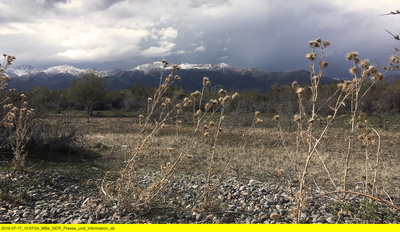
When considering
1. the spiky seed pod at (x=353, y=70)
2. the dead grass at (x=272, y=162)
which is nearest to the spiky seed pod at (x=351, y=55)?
the spiky seed pod at (x=353, y=70)

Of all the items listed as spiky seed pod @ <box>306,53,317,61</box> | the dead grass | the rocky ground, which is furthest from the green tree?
spiky seed pod @ <box>306,53,317,61</box>

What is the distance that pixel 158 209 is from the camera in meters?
4.18

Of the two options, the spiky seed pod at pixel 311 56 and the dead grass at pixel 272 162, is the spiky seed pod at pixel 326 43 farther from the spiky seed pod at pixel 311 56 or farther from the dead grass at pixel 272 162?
the dead grass at pixel 272 162

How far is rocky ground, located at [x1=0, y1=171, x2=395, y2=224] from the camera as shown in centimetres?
369

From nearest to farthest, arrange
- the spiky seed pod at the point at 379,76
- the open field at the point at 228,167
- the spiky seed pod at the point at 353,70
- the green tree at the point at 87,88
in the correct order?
the spiky seed pod at the point at 379,76
the spiky seed pod at the point at 353,70
the open field at the point at 228,167
the green tree at the point at 87,88

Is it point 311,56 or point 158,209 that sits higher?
point 311,56

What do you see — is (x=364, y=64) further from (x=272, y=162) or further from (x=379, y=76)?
(x=272, y=162)

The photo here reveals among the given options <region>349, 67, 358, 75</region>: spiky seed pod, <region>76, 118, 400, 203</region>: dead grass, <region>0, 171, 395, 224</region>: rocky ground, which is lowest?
<region>76, 118, 400, 203</region>: dead grass

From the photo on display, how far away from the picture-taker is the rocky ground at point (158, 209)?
3688mm

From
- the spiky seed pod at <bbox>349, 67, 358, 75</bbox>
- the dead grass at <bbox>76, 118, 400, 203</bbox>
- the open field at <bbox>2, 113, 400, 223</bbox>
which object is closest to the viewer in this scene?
the spiky seed pod at <bbox>349, 67, 358, 75</bbox>

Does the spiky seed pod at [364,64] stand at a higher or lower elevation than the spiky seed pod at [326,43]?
lower

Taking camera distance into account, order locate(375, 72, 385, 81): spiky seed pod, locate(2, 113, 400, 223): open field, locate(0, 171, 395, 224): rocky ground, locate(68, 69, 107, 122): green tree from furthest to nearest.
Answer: locate(68, 69, 107, 122): green tree → locate(2, 113, 400, 223): open field → locate(0, 171, 395, 224): rocky ground → locate(375, 72, 385, 81): spiky seed pod

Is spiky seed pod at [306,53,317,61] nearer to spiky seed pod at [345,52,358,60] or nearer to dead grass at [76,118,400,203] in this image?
spiky seed pod at [345,52,358,60]

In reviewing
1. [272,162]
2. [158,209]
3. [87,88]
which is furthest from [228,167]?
[87,88]
